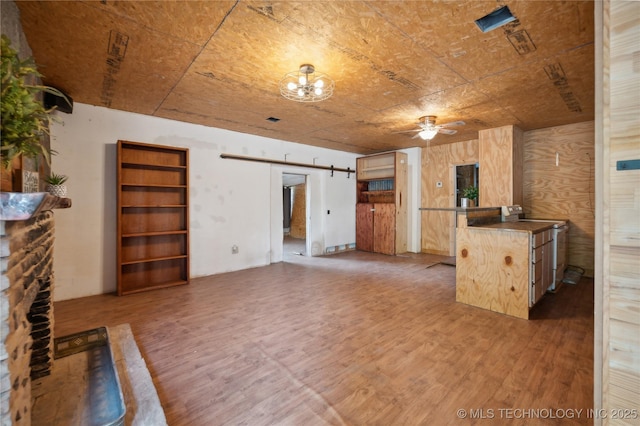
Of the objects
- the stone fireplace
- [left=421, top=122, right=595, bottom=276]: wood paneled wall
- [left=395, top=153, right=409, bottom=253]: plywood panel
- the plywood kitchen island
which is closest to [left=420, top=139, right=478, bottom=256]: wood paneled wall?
[left=421, top=122, right=595, bottom=276]: wood paneled wall

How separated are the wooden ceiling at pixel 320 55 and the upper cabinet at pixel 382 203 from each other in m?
2.47

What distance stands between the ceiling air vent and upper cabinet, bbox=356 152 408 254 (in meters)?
4.37

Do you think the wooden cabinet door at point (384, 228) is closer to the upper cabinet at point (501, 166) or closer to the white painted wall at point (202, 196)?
the white painted wall at point (202, 196)

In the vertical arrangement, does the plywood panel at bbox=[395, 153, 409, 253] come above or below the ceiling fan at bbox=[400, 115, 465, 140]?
below

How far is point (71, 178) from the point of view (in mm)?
3508

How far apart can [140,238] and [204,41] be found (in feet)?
9.77

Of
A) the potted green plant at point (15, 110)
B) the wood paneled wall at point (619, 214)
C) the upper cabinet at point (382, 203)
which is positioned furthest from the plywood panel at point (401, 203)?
the potted green plant at point (15, 110)

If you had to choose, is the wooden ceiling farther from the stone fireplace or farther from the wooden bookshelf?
the stone fireplace

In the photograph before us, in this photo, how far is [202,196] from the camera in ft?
15.0

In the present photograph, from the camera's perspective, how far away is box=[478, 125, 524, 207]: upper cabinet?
4.66 m

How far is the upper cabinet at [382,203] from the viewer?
21.0ft

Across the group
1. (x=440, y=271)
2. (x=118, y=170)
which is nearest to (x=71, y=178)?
(x=118, y=170)

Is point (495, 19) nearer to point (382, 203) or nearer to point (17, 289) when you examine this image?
point (17, 289)

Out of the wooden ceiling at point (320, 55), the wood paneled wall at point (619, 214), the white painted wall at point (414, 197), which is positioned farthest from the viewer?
the white painted wall at point (414, 197)
